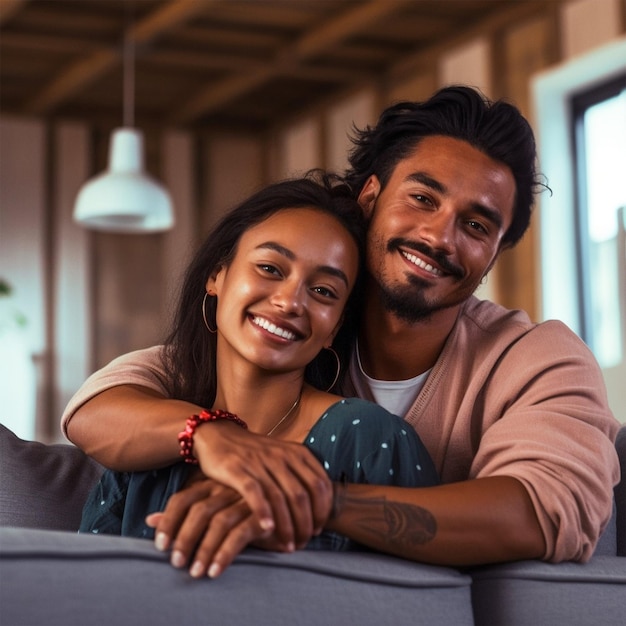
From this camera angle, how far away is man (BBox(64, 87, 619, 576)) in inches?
56.6

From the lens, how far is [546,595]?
152 centimetres

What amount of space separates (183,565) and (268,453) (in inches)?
7.6

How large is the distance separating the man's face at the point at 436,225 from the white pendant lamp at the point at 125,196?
3.10 m

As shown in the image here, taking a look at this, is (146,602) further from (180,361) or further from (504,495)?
(180,361)

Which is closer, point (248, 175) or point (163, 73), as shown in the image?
point (163, 73)

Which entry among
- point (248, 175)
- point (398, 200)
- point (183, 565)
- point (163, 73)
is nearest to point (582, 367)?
point (398, 200)

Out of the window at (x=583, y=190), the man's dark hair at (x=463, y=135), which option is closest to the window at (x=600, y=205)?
the window at (x=583, y=190)

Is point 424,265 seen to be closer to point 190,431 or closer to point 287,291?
point 287,291

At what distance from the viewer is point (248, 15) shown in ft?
19.1

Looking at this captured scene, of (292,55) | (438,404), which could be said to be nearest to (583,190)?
(292,55)

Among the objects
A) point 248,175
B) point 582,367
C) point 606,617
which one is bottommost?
point 606,617

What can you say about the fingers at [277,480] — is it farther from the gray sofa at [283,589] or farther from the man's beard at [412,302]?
the man's beard at [412,302]

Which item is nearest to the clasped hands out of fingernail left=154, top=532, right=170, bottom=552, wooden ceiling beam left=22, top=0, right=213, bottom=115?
fingernail left=154, top=532, right=170, bottom=552

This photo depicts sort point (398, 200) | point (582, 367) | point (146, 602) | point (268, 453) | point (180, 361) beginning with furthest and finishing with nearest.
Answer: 1. point (398, 200)
2. point (180, 361)
3. point (582, 367)
4. point (268, 453)
5. point (146, 602)
